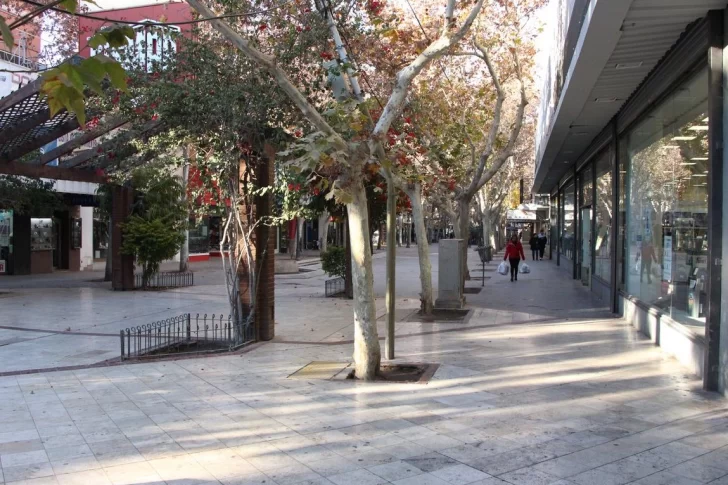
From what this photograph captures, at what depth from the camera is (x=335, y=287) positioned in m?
19.4

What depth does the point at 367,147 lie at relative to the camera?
7199 millimetres

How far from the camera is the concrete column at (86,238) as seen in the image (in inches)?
1119

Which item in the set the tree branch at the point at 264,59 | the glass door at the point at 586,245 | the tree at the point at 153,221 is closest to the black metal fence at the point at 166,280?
the tree at the point at 153,221

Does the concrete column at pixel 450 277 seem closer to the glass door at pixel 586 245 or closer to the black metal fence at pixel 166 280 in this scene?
the glass door at pixel 586 245

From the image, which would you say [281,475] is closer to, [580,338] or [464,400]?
[464,400]

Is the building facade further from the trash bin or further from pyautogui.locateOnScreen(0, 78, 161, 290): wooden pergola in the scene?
the trash bin

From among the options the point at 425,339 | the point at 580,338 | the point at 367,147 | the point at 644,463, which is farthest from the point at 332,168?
the point at 580,338

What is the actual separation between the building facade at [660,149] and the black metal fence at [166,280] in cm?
1298

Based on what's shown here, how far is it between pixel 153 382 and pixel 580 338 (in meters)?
6.81

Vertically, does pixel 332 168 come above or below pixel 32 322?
above

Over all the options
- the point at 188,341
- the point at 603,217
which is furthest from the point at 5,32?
the point at 603,217

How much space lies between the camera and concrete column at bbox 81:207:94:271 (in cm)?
2842

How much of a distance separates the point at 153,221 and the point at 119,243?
1.33 metres

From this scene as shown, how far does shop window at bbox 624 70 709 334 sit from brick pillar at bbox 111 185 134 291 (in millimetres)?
14348
